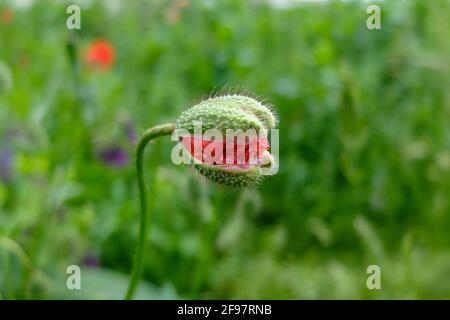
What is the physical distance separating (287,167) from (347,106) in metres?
0.66

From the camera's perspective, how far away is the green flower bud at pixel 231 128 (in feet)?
3.22

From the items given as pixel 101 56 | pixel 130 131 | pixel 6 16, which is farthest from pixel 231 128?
pixel 6 16

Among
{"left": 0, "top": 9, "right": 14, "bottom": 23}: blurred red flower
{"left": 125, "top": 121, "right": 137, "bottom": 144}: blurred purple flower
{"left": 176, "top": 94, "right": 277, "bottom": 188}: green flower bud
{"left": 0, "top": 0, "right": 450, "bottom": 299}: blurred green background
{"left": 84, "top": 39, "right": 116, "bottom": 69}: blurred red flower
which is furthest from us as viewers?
{"left": 0, "top": 9, "right": 14, "bottom": 23}: blurred red flower

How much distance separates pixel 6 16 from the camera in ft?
10.8

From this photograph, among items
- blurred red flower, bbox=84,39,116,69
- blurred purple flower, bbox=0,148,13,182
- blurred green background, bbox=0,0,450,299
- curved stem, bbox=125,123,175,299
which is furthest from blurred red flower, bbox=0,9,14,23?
curved stem, bbox=125,123,175,299

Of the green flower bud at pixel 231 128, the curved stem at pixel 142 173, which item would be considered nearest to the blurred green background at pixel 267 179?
the curved stem at pixel 142 173

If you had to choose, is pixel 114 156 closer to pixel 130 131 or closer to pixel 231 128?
pixel 130 131

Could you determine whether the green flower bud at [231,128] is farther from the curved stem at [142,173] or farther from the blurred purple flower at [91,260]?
the blurred purple flower at [91,260]

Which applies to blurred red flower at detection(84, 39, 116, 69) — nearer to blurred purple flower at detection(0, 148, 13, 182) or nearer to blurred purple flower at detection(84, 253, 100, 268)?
blurred purple flower at detection(0, 148, 13, 182)

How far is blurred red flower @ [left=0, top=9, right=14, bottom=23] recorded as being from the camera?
3.29 metres

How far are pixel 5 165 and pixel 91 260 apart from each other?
506 millimetres

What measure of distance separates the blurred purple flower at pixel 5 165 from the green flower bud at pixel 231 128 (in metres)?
1.28

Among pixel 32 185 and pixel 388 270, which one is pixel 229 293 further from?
pixel 32 185

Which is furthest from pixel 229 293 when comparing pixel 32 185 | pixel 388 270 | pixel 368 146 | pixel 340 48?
pixel 340 48
